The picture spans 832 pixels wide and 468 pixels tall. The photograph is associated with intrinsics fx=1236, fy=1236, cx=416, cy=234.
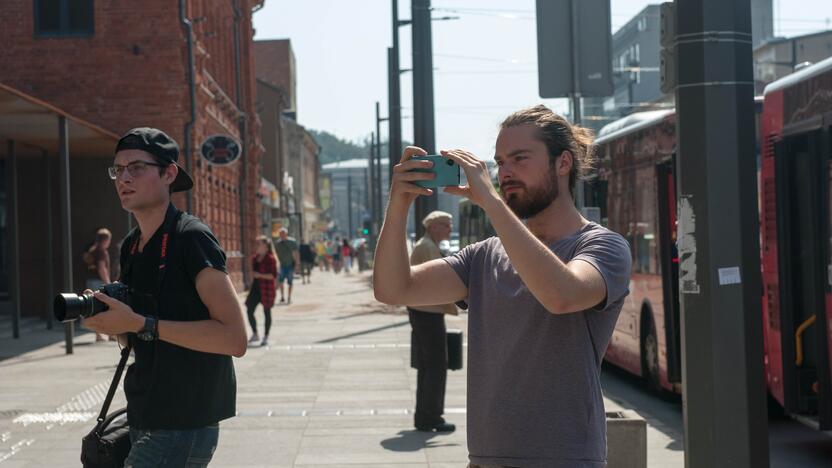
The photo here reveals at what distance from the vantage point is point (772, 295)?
9.27m

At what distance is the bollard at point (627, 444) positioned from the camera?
6.87 m

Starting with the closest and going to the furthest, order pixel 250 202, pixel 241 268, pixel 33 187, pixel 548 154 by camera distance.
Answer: pixel 548 154, pixel 33 187, pixel 241 268, pixel 250 202

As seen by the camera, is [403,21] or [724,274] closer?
[724,274]

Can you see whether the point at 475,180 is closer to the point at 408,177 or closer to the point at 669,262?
the point at 408,177

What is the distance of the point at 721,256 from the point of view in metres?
4.50

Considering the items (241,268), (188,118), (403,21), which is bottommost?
(241,268)

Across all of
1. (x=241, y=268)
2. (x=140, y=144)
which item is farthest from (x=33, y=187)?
(x=140, y=144)

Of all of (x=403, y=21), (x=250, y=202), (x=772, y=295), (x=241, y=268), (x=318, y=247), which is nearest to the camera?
(x=772, y=295)

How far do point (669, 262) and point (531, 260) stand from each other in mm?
8458

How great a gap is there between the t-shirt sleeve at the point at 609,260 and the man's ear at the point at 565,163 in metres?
0.19

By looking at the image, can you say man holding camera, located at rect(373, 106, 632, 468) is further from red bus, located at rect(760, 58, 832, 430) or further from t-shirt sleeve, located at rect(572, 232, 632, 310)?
red bus, located at rect(760, 58, 832, 430)

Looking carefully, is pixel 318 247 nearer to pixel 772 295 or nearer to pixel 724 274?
pixel 772 295

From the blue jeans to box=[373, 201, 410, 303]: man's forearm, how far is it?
0.80 metres

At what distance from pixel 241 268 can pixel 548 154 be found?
33266mm
